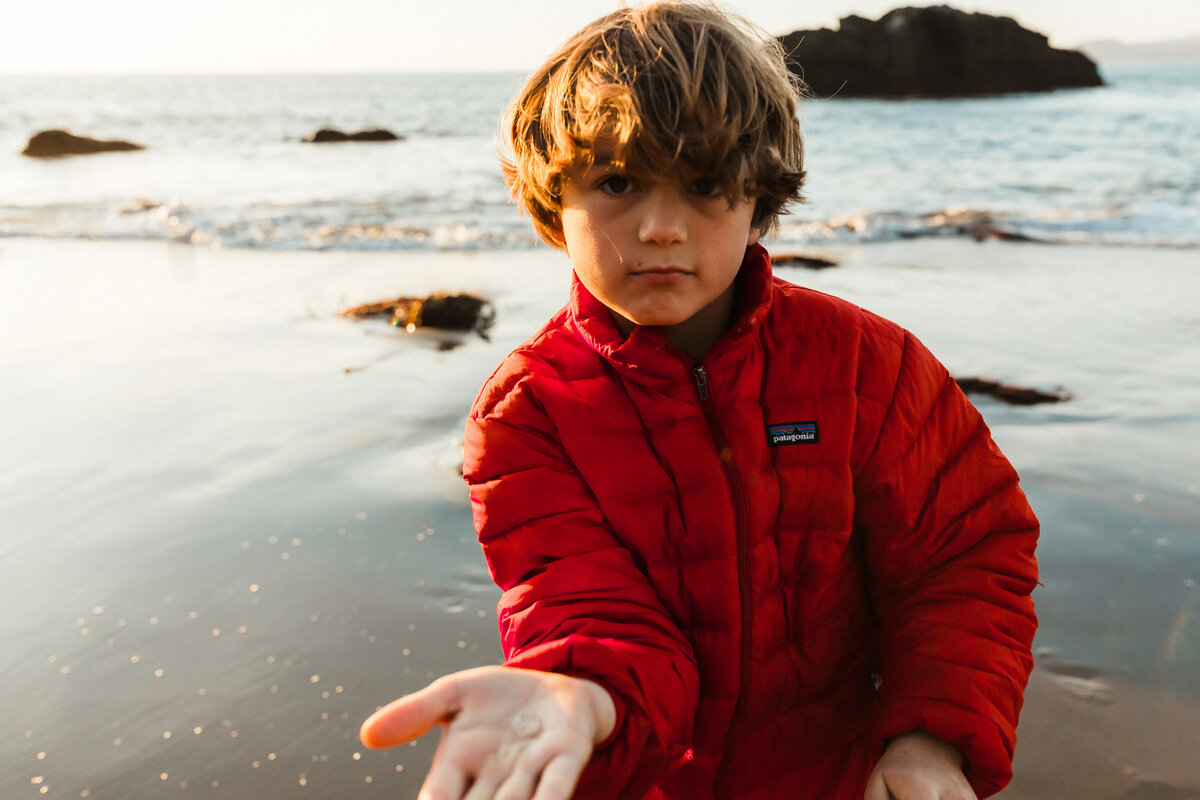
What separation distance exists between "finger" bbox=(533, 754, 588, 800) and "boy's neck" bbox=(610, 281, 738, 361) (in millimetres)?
875

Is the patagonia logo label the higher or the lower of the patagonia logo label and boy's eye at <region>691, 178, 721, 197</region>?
the lower

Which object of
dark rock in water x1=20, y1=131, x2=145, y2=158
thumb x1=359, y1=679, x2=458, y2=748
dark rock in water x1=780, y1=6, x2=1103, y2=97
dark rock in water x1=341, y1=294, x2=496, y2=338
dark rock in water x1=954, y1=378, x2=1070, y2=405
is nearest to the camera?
thumb x1=359, y1=679, x2=458, y2=748

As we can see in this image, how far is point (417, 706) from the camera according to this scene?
1.14 metres

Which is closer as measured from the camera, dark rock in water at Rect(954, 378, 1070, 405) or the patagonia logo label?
the patagonia logo label

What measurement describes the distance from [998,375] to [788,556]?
11.4ft

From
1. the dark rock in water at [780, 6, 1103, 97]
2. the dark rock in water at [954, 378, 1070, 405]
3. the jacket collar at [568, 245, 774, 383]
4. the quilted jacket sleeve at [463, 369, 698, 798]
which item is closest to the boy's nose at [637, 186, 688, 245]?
the jacket collar at [568, 245, 774, 383]

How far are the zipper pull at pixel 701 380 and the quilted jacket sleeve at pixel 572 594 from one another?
0.28 metres

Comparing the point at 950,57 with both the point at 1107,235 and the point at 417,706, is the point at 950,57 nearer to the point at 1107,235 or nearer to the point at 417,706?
the point at 1107,235

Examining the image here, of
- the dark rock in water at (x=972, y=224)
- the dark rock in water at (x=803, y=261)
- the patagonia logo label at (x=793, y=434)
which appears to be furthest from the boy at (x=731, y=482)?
the dark rock in water at (x=972, y=224)

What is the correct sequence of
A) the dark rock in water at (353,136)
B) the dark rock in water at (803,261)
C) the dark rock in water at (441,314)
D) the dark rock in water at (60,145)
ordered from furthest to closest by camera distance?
the dark rock in water at (353,136) → the dark rock in water at (60,145) → the dark rock in water at (803,261) → the dark rock in water at (441,314)

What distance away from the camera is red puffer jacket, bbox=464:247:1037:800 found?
61.9 inches

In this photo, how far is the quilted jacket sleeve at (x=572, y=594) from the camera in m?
1.39

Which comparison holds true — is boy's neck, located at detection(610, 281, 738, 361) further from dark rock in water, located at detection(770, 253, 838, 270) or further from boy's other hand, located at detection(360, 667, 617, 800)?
dark rock in water, located at detection(770, 253, 838, 270)

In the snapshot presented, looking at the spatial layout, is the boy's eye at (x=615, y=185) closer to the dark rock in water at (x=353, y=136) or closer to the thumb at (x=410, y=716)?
the thumb at (x=410, y=716)
